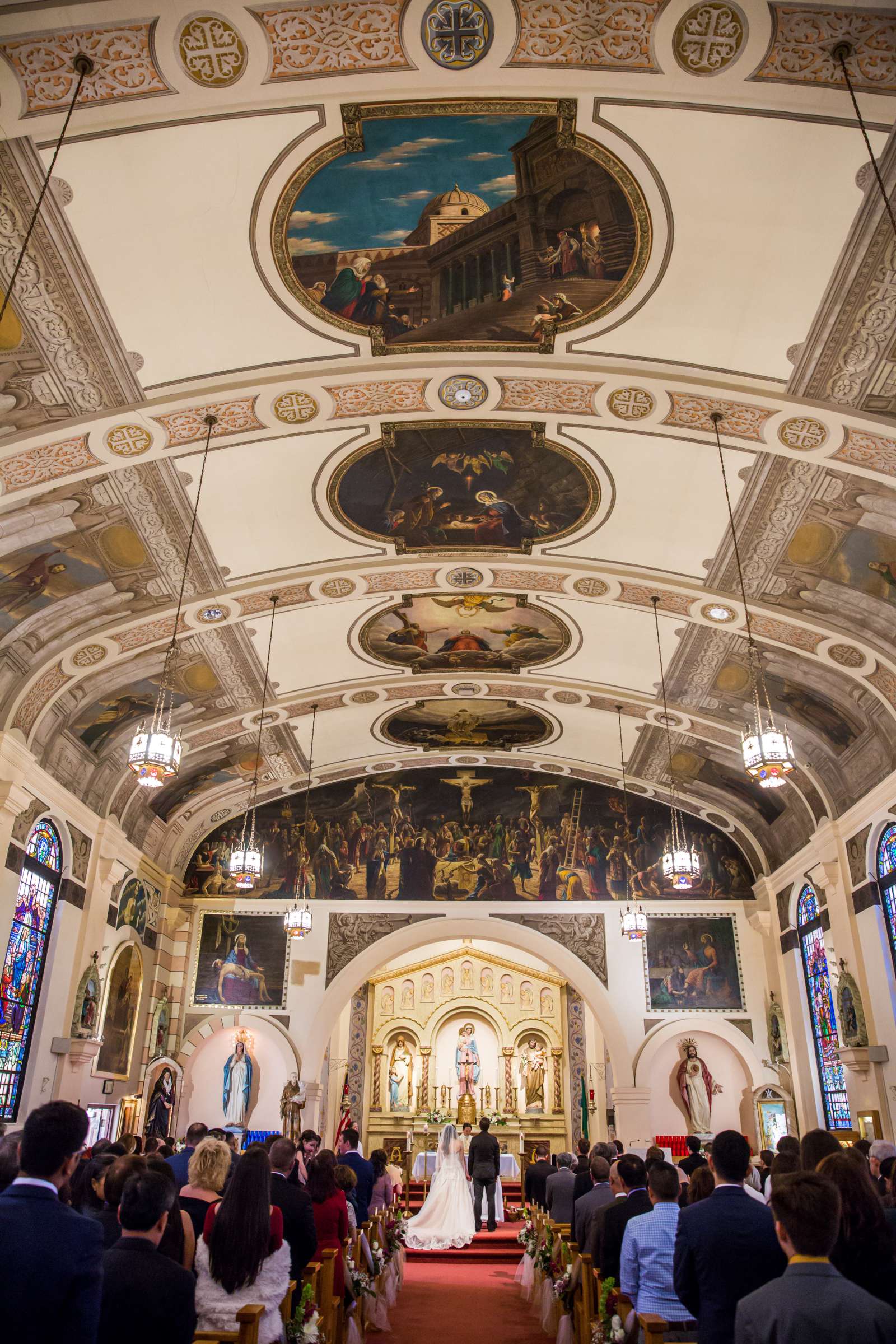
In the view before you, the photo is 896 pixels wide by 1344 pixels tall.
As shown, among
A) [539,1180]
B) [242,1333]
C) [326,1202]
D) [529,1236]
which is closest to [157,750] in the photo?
[326,1202]

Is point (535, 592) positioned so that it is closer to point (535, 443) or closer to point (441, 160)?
point (535, 443)

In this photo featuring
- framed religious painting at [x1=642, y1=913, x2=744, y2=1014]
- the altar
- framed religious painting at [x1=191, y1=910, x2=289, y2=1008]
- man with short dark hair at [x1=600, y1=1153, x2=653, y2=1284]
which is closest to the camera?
man with short dark hair at [x1=600, y1=1153, x2=653, y2=1284]

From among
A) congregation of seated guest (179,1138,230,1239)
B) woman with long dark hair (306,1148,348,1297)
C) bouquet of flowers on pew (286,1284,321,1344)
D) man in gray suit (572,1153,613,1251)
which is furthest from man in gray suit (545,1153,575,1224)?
congregation of seated guest (179,1138,230,1239)

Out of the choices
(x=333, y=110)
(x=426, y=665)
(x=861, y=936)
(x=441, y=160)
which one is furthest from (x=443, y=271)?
(x=861, y=936)

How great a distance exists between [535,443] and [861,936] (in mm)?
9089

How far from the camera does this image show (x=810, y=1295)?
2777 millimetres

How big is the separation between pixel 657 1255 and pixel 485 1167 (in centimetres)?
1276

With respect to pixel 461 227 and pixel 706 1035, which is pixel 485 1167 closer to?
pixel 706 1035

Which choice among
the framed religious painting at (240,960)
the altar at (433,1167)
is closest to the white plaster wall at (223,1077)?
the framed religious painting at (240,960)

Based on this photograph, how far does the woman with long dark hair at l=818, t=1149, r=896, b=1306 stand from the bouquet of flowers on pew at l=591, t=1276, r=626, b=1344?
2668 mm

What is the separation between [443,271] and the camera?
8.79m

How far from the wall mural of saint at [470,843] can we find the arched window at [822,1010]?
2.65 metres

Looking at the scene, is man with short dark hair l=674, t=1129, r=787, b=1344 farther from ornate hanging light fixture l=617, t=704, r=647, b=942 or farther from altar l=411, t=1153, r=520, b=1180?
altar l=411, t=1153, r=520, b=1180

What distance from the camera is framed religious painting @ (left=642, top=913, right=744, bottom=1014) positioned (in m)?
19.9
